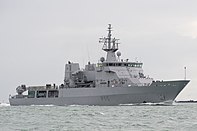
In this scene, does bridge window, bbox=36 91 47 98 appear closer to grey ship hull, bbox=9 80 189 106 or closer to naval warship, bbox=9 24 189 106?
naval warship, bbox=9 24 189 106

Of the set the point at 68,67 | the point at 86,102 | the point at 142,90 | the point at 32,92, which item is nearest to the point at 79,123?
the point at 142,90

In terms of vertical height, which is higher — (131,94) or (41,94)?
(41,94)

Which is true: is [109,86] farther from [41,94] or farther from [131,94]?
[41,94]

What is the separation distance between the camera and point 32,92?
84.7m

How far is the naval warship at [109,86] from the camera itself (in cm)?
6462

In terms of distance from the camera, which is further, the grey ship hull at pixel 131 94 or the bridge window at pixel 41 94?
the bridge window at pixel 41 94

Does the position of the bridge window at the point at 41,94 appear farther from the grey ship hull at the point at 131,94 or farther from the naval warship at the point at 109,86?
the grey ship hull at the point at 131,94

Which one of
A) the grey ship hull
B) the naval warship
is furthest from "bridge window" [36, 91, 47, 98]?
the grey ship hull

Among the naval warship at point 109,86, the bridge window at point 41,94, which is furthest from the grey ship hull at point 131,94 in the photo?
the bridge window at point 41,94

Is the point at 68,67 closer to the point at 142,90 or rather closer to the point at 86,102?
the point at 86,102

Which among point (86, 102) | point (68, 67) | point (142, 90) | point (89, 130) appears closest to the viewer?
point (89, 130)

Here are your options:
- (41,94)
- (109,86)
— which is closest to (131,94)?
(109,86)

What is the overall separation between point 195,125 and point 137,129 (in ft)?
16.3

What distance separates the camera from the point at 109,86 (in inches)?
2677
